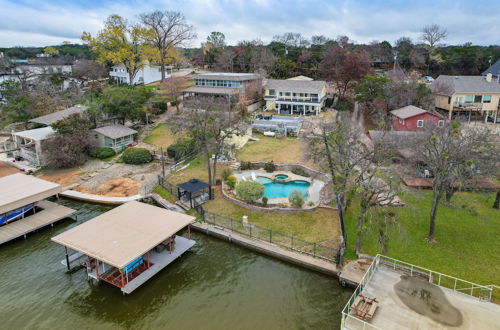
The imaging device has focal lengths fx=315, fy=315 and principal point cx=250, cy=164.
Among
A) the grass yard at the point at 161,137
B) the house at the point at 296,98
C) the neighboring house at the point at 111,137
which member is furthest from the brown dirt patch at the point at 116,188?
the house at the point at 296,98

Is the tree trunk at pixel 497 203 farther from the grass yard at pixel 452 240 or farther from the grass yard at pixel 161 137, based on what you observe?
the grass yard at pixel 161 137

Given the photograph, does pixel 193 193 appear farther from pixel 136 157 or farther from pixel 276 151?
pixel 276 151

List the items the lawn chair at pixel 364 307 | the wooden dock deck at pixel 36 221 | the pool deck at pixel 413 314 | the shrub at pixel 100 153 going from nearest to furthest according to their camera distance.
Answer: the pool deck at pixel 413 314 → the lawn chair at pixel 364 307 → the wooden dock deck at pixel 36 221 → the shrub at pixel 100 153

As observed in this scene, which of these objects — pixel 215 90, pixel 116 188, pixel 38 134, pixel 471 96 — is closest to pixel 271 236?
pixel 116 188

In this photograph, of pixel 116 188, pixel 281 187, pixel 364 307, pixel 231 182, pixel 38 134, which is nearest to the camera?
pixel 364 307

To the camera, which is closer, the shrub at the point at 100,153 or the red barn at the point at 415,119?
the shrub at the point at 100,153

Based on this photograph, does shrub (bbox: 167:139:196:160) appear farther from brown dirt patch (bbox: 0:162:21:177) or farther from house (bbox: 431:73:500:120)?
house (bbox: 431:73:500:120)

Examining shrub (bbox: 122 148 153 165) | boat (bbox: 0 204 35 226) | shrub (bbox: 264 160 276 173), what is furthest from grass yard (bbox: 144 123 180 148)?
boat (bbox: 0 204 35 226)

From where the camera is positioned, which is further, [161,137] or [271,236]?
[161,137]
